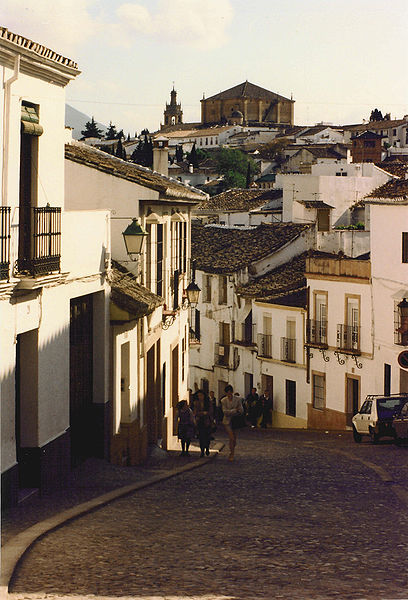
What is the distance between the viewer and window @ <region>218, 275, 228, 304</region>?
47.1m

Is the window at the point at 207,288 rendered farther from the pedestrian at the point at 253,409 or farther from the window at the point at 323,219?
the pedestrian at the point at 253,409

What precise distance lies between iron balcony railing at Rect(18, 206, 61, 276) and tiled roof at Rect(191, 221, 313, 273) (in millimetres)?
32686

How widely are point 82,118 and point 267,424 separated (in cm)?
2491

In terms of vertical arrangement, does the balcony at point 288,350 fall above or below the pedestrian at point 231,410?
below

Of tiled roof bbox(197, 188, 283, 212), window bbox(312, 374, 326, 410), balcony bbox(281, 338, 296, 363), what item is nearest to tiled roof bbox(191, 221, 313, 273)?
balcony bbox(281, 338, 296, 363)

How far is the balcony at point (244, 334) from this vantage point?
4438 centimetres

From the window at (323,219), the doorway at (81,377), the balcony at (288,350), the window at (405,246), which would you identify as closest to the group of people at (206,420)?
the doorway at (81,377)

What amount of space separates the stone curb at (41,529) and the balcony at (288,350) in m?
25.3

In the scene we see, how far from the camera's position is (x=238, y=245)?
49531mm

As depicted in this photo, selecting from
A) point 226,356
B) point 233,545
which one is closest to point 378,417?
point 233,545

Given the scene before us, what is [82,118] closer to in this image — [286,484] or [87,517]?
[286,484]

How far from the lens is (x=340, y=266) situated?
124 ft

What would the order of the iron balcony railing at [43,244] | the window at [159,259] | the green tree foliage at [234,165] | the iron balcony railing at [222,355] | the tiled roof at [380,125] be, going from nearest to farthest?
the iron balcony railing at [43,244]
the window at [159,259]
the iron balcony railing at [222,355]
the green tree foliage at [234,165]
the tiled roof at [380,125]

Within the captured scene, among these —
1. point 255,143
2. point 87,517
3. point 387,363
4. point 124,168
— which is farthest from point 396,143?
point 87,517
